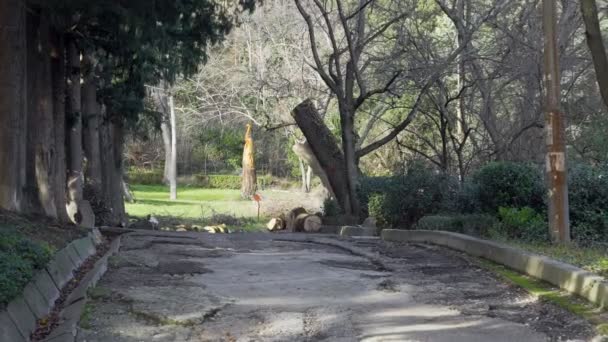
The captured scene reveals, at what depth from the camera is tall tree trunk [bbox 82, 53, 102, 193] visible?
19.7 m

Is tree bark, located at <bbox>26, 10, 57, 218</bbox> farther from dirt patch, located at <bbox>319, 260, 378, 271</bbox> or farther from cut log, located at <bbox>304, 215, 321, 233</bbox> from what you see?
cut log, located at <bbox>304, 215, 321, 233</bbox>

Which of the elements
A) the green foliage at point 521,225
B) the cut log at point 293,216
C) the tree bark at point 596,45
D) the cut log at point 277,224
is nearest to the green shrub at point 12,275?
the tree bark at point 596,45

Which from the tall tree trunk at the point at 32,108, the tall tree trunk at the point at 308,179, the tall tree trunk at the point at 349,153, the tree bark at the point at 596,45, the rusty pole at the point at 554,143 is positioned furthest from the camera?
the tall tree trunk at the point at 308,179

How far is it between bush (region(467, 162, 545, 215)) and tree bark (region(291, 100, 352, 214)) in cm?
845

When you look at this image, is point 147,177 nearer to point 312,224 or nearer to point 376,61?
point 312,224

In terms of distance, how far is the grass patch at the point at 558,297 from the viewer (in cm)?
759

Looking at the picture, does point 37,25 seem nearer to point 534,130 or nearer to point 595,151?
point 595,151

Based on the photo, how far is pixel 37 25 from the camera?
14.6 metres

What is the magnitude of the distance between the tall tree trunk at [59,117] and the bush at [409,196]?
36.3ft

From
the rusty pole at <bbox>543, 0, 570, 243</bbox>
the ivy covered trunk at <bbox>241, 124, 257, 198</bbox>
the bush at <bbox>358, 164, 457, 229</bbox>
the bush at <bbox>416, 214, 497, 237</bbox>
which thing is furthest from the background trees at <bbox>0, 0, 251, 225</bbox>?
the ivy covered trunk at <bbox>241, 124, 257, 198</bbox>

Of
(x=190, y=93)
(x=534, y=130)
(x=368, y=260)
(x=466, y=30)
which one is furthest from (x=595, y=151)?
(x=190, y=93)

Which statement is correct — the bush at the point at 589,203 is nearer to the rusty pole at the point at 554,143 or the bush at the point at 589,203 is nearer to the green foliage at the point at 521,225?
the green foliage at the point at 521,225

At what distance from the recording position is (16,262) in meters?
7.76

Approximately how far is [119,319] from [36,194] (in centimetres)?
734
